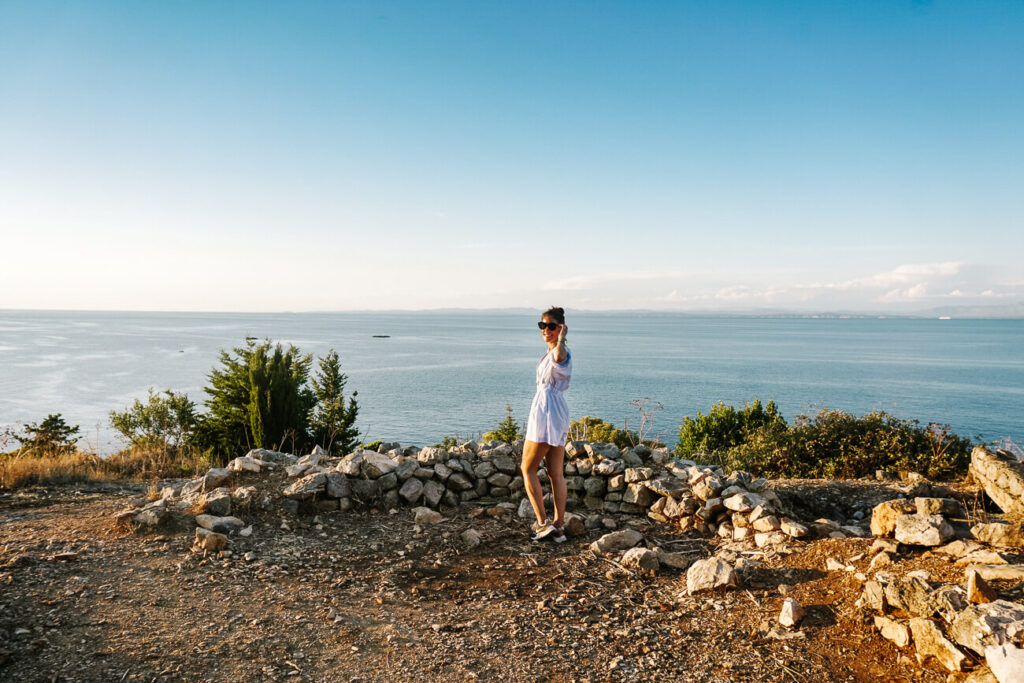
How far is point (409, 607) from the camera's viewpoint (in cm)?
480

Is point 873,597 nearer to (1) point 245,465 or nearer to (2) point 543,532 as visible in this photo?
(2) point 543,532

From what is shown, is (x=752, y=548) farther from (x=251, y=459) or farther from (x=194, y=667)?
(x=251, y=459)

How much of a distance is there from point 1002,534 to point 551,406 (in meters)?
3.95

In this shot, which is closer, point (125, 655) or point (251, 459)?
point (125, 655)

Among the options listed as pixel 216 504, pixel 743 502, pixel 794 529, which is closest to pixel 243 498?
pixel 216 504

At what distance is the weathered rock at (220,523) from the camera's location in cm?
596

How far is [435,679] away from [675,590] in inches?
91.9

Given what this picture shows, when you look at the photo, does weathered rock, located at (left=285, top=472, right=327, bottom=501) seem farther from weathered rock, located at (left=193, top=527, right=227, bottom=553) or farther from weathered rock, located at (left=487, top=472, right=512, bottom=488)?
weathered rock, located at (left=487, top=472, right=512, bottom=488)

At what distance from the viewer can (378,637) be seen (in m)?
4.28

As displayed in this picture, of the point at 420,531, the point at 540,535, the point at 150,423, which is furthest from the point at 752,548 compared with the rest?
the point at 150,423

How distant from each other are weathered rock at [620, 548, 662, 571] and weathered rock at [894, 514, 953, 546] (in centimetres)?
213

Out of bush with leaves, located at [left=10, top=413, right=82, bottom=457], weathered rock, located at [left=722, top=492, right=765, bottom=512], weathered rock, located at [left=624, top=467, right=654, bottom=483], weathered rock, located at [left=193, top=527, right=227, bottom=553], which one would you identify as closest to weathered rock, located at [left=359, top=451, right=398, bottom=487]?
weathered rock, located at [left=193, top=527, right=227, bottom=553]

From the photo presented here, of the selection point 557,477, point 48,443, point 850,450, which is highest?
point 557,477

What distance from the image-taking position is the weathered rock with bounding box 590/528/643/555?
19.6 feet
